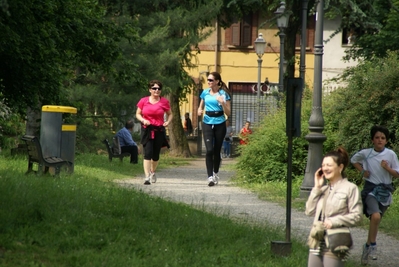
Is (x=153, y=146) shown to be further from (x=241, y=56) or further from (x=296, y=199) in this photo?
(x=241, y=56)

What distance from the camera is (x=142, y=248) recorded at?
8.80m

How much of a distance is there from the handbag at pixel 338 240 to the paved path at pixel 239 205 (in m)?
2.33

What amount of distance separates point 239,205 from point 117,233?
4.57 meters

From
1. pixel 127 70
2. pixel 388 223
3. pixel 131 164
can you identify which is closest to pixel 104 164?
pixel 131 164

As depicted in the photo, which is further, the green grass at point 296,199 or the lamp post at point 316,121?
the lamp post at point 316,121

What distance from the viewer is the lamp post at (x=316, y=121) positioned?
49.5ft

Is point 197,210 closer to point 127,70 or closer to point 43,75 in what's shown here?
point 43,75

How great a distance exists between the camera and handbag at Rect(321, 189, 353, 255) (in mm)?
7078

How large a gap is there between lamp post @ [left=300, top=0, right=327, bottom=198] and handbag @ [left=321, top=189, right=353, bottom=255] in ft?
26.4

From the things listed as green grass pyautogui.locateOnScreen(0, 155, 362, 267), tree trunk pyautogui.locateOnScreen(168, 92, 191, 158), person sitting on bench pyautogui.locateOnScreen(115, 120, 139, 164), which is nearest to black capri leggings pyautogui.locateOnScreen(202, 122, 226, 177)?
green grass pyautogui.locateOnScreen(0, 155, 362, 267)

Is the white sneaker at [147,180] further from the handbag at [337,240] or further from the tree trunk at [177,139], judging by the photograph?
the tree trunk at [177,139]

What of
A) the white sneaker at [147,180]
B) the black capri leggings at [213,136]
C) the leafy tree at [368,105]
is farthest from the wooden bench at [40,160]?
the leafy tree at [368,105]

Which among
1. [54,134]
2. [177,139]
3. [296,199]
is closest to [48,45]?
[54,134]

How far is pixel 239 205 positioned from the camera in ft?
44.6
